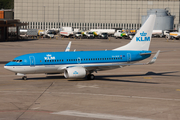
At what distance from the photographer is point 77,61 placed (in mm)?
41219

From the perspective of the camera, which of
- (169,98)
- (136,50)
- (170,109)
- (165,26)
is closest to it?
(170,109)

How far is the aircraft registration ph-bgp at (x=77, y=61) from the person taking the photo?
3944 cm

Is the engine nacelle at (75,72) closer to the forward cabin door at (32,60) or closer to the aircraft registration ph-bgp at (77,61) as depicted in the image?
the aircraft registration ph-bgp at (77,61)

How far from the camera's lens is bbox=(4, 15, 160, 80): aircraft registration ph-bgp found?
3944 centimetres

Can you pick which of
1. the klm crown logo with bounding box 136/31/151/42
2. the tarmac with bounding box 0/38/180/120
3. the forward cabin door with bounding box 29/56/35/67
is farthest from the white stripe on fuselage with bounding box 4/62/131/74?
the klm crown logo with bounding box 136/31/151/42

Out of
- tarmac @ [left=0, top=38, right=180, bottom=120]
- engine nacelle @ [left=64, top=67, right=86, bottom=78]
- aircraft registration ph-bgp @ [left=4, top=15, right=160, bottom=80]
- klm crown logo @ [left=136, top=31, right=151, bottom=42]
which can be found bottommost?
tarmac @ [left=0, top=38, right=180, bottom=120]

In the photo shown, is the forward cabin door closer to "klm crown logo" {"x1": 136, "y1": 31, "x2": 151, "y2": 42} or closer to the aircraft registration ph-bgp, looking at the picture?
the aircraft registration ph-bgp

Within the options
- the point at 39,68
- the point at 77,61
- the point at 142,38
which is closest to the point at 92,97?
the point at 77,61

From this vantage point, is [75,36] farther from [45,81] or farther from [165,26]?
[45,81]

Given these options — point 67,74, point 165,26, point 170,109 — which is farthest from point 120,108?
point 165,26

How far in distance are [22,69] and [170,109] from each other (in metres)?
21.0

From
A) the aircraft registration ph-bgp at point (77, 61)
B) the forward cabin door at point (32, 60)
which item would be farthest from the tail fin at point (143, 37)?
the forward cabin door at point (32, 60)

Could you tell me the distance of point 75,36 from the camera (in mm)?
150125

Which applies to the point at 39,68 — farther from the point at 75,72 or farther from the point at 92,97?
the point at 92,97
